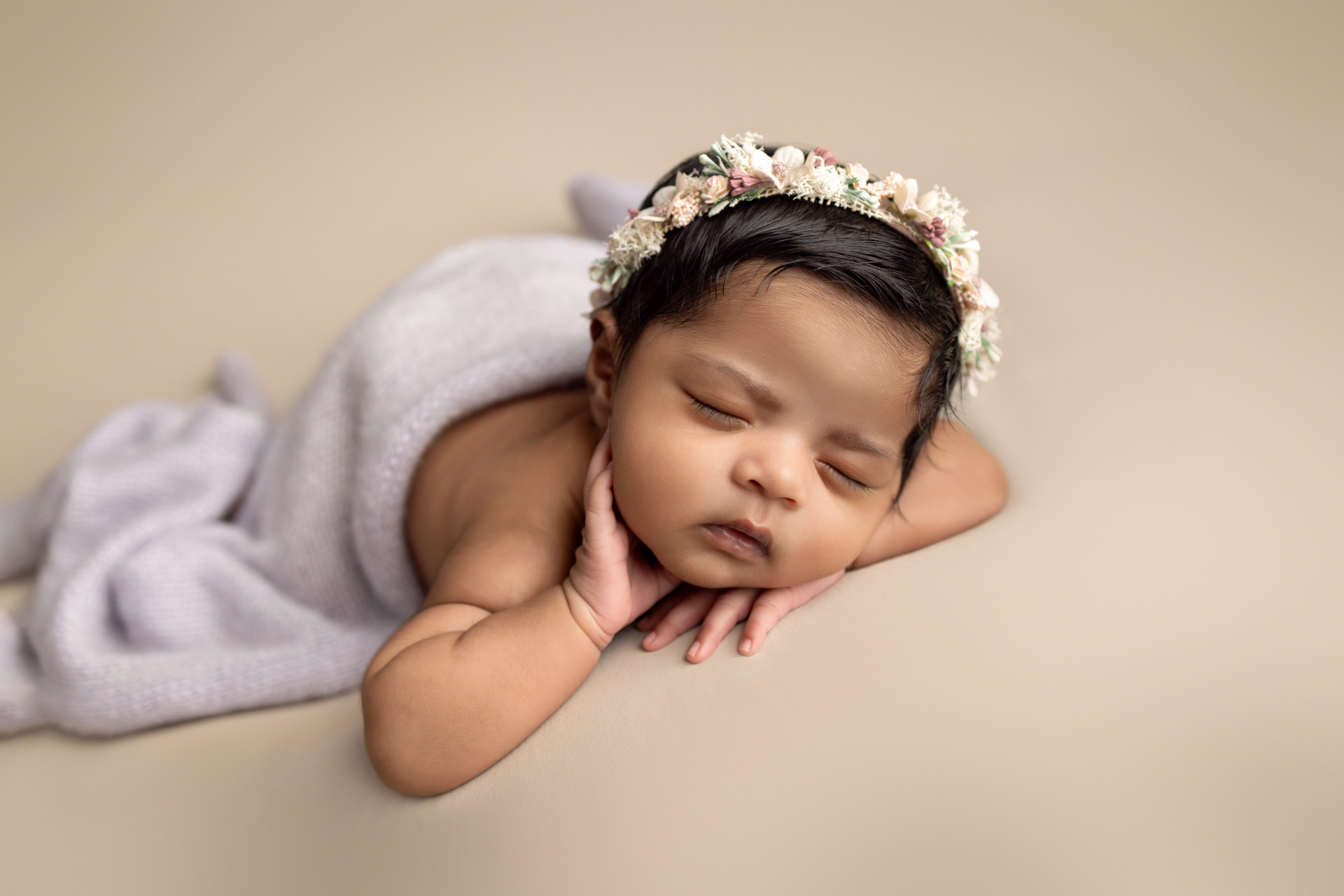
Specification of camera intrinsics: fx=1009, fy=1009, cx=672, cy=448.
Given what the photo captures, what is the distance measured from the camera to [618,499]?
1.04 meters

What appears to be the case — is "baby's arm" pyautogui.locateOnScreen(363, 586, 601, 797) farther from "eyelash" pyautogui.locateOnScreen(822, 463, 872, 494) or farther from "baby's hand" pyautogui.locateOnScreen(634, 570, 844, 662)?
"eyelash" pyautogui.locateOnScreen(822, 463, 872, 494)

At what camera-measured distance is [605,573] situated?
102 centimetres

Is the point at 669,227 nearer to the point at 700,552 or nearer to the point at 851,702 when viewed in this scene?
the point at 700,552

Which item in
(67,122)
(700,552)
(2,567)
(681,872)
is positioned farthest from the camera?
(67,122)

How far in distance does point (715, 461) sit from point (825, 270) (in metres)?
0.22

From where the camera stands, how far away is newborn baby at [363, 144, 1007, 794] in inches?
37.8

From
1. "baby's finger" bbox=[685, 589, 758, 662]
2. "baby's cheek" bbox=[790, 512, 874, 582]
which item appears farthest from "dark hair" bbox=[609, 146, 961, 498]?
"baby's finger" bbox=[685, 589, 758, 662]

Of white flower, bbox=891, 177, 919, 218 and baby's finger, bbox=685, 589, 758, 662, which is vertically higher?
white flower, bbox=891, 177, 919, 218

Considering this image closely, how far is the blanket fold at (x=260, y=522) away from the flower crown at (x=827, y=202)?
333mm

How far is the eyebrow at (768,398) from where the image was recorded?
0.98 metres

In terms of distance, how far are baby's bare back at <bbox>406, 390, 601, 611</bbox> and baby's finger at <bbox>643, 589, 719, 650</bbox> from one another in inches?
5.5

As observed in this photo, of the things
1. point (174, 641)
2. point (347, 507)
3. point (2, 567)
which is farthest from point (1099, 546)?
point (2, 567)

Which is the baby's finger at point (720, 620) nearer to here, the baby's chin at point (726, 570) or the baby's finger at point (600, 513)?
the baby's chin at point (726, 570)

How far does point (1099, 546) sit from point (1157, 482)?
0.13 metres
